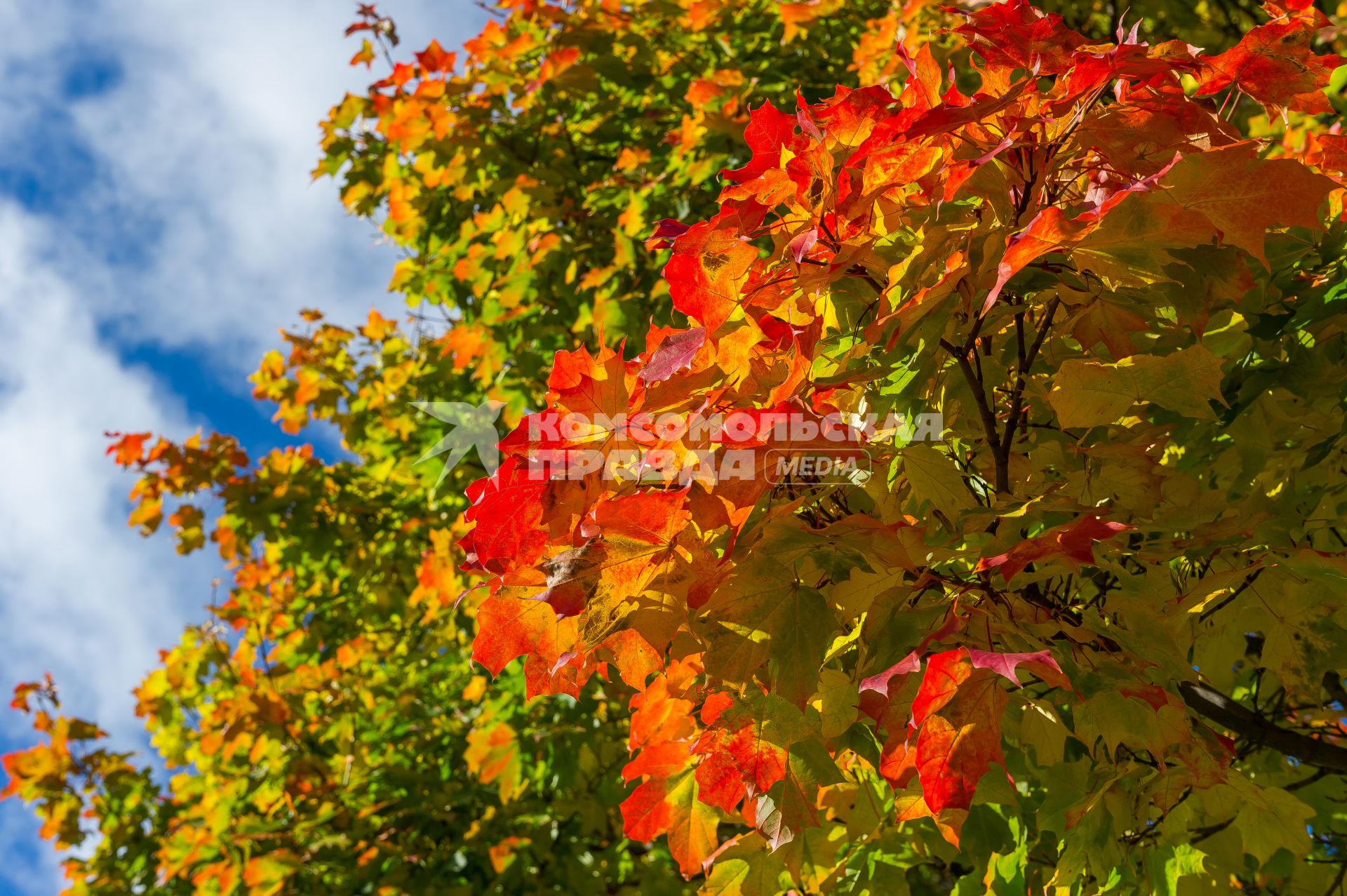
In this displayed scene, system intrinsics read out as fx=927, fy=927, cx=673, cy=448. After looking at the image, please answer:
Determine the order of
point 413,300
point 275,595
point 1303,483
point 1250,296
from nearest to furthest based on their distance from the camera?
point 1250,296
point 1303,483
point 413,300
point 275,595

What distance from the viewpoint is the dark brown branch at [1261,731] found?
1.67 metres

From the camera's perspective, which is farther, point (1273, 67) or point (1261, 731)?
point (1261, 731)

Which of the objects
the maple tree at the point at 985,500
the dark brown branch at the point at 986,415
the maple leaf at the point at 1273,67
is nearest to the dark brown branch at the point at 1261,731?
the maple tree at the point at 985,500

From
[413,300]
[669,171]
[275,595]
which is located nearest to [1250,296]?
[669,171]

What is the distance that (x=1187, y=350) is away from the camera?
1226 mm

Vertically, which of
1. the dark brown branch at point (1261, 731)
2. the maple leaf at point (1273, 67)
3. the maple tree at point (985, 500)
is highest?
the maple leaf at point (1273, 67)

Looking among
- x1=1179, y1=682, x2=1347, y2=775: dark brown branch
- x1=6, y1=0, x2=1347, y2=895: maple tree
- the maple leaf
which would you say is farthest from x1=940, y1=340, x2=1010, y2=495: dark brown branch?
x1=1179, y1=682, x2=1347, y2=775: dark brown branch

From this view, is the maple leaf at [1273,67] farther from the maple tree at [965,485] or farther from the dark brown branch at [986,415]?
the dark brown branch at [986,415]

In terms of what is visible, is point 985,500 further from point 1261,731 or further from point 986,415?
point 1261,731

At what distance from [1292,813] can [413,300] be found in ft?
13.1

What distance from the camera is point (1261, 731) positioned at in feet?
5.50

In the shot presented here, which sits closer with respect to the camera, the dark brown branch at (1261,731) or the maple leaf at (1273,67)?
the maple leaf at (1273,67)

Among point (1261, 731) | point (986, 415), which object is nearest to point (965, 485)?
point (986, 415)

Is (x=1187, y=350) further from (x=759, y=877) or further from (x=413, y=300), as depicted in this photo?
(x=413, y=300)
